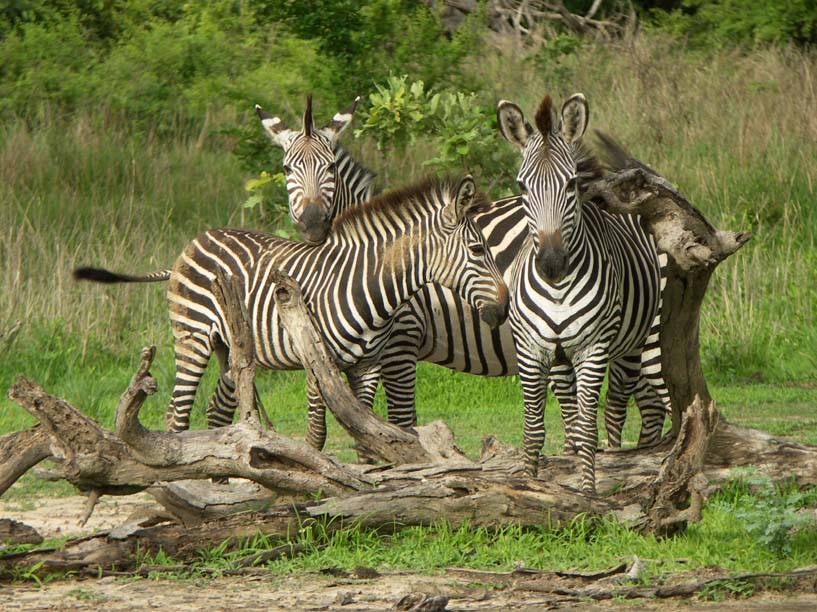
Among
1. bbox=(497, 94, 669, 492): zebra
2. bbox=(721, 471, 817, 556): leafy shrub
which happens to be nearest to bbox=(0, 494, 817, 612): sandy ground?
bbox=(721, 471, 817, 556): leafy shrub

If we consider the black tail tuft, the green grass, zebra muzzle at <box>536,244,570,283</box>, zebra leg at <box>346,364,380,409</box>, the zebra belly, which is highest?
zebra muzzle at <box>536,244,570,283</box>

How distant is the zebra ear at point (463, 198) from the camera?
24.1ft

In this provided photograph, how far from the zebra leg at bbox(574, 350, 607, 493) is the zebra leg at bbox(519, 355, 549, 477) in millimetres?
204

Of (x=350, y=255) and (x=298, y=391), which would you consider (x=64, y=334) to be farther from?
(x=350, y=255)

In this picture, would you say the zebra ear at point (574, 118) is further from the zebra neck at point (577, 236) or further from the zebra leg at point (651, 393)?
the zebra leg at point (651, 393)

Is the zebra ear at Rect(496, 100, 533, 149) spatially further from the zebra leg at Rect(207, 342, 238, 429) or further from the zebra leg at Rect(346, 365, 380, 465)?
the zebra leg at Rect(207, 342, 238, 429)

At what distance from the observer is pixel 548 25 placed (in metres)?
21.0

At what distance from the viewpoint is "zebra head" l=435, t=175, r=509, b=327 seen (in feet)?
23.7

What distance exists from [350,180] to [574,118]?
109 inches

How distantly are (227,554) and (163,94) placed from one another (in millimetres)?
13861

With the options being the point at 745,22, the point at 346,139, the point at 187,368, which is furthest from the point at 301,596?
the point at 745,22

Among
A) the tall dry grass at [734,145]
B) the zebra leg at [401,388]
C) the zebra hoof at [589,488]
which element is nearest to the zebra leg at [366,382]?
the zebra leg at [401,388]

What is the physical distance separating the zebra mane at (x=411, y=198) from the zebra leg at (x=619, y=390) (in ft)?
4.44

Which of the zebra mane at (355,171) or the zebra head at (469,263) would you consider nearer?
the zebra head at (469,263)
